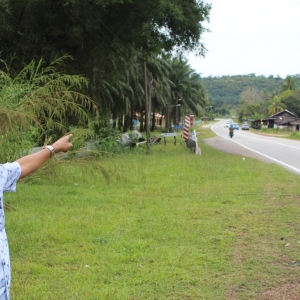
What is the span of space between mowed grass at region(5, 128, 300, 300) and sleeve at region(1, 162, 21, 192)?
1805 mm

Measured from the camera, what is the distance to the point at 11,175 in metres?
2.51

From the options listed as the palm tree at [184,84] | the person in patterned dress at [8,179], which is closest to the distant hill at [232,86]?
the palm tree at [184,84]

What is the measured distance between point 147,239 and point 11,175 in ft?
10.9

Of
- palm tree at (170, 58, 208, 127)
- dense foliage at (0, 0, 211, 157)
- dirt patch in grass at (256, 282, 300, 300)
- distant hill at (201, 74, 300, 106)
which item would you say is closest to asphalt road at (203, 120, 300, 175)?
dense foliage at (0, 0, 211, 157)

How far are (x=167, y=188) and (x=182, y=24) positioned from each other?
885 centimetres

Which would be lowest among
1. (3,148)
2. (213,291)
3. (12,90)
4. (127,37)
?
(213,291)

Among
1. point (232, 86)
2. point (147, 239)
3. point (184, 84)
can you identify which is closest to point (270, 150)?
point (147, 239)

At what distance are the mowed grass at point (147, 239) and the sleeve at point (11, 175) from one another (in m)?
1.80

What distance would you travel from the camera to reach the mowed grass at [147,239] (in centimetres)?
423

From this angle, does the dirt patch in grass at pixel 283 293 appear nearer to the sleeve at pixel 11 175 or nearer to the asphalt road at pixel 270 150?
the sleeve at pixel 11 175

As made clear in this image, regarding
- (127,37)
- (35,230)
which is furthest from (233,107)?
(35,230)

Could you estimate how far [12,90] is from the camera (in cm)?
540

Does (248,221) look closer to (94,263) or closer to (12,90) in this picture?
(94,263)

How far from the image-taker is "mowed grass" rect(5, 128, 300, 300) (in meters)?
4.23
